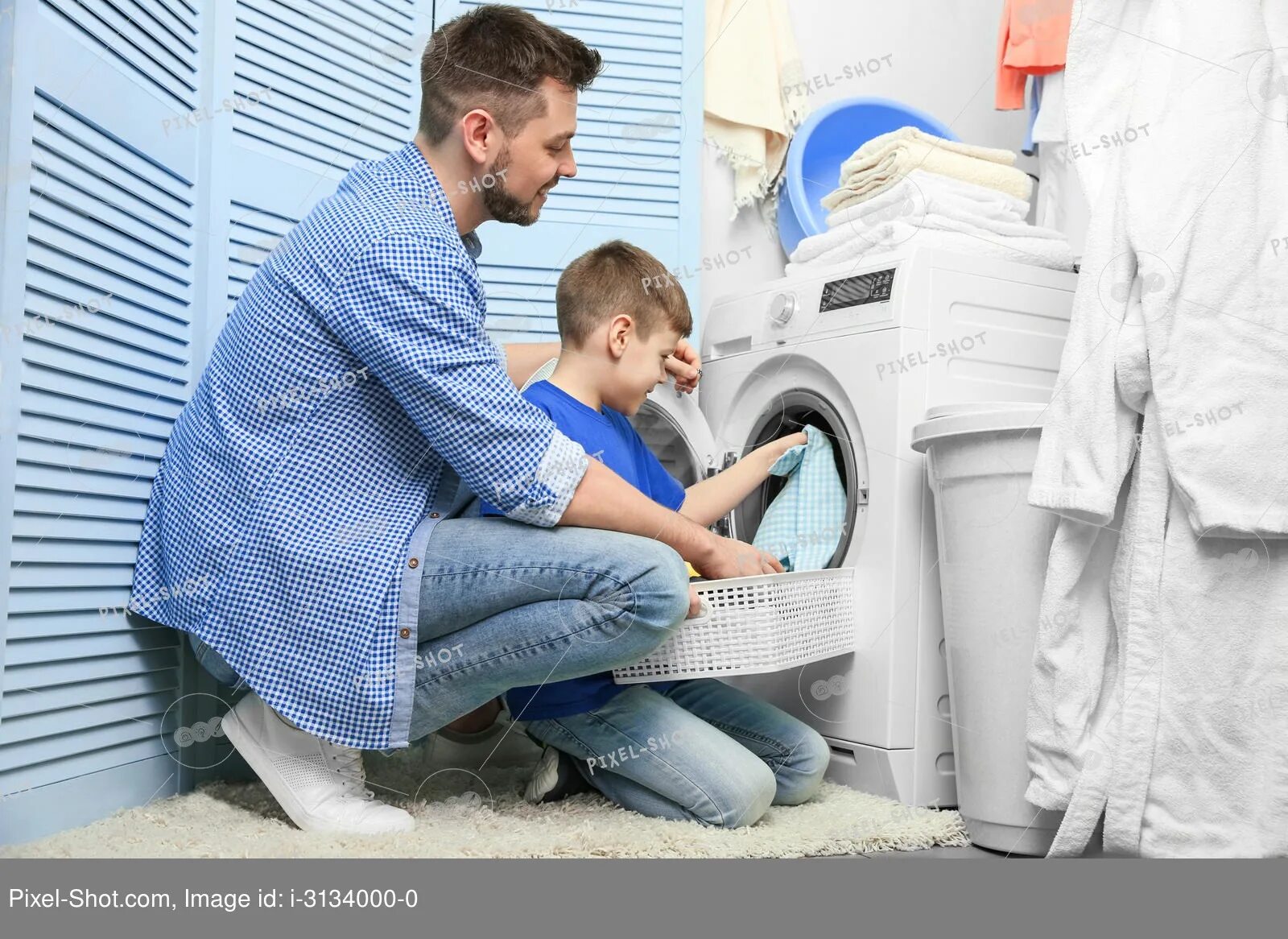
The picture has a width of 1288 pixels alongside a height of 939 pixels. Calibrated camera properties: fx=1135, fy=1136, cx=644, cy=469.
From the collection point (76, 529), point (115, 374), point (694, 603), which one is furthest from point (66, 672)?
point (694, 603)

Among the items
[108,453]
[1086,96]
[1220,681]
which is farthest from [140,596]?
[1086,96]

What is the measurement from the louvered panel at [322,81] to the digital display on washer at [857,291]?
829mm

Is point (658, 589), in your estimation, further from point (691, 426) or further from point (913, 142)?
point (913, 142)

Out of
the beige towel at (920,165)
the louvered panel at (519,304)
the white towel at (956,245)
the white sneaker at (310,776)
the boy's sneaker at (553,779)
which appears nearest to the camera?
the white sneaker at (310,776)

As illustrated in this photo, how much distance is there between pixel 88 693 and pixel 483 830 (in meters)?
0.51

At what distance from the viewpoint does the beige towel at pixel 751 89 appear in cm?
246

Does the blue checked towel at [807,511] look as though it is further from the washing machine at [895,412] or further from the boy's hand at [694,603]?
the boy's hand at [694,603]

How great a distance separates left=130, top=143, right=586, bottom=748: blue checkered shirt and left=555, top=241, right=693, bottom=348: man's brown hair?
0.90 ft

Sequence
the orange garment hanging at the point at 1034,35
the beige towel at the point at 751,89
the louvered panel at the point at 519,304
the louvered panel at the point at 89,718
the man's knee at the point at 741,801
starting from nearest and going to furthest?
the louvered panel at the point at 89,718 < the man's knee at the point at 741,801 < the louvered panel at the point at 519,304 < the orange garment hanging at the point at 1034,35 < the beige towel at the point at 751,89

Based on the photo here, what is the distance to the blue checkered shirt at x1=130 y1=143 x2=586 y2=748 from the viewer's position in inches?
50.9

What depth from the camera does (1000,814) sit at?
1476 mm

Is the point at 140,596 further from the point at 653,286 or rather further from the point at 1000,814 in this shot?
the point at 1000,814

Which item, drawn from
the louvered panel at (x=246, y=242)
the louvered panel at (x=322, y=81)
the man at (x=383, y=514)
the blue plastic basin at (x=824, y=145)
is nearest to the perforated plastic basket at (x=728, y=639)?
the man at (x=383, y=514)

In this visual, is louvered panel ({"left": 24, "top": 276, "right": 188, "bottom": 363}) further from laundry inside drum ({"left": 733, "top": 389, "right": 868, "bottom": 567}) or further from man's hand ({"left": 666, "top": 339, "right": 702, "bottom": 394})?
laundry inside drum ({"left": 733, "top": 389, "right": 868, "bottom": 567})
